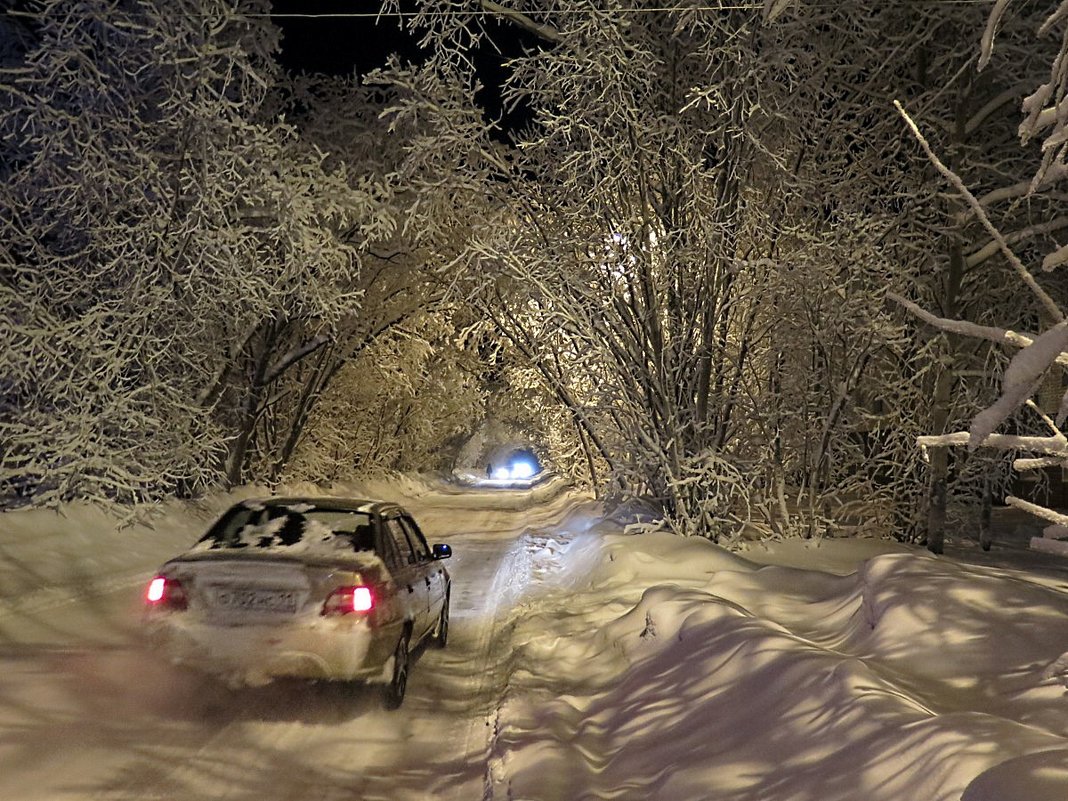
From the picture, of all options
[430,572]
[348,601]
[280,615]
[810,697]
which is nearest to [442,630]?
[430,572]

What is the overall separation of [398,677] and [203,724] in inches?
54.7

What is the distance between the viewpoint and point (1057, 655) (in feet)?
18.0

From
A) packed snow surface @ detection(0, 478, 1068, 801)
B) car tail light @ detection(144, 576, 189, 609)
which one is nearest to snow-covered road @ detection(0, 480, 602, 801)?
packed snow surface @ detection(0, 478, 1068, 801)

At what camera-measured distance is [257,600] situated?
6.24 meters

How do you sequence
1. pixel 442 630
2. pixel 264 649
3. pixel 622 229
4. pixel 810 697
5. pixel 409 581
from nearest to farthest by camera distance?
1. pixel 810 697
2. pixel 264 649
3. pixel 409 581
4. pixel 442 630
5. pixel 622 229

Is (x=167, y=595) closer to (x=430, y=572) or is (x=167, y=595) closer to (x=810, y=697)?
(x=430, y=572)

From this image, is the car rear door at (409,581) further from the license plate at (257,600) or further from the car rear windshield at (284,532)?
the license plate at (257,600)

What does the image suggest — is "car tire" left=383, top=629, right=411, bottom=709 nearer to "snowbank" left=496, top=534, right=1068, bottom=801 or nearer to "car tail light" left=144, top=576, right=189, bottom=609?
"snowbank" left=496, top=534, right=1068, bottom=801

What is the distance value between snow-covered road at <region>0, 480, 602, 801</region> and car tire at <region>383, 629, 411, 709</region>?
0.31ft

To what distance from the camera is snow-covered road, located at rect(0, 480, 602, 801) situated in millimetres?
5105

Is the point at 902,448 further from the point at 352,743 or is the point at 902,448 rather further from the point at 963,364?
the point at 352,743

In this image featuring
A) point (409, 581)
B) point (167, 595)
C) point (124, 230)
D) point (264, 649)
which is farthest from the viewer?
point (124, 230)

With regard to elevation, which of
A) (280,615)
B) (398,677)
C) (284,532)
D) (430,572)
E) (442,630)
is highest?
(284,532)

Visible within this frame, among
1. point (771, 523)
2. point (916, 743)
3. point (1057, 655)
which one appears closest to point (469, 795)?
point (916, 743)
